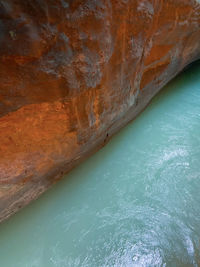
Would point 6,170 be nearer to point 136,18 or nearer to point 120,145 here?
point 120,145

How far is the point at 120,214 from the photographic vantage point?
2125 millimetres

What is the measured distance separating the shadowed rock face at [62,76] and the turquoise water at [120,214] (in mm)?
306

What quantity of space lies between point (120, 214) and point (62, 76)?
1.82 meters

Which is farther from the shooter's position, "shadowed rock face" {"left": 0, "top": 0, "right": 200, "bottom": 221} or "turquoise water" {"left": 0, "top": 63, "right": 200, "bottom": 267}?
"turquoise water" {"left": 0, "top": 63, "right": 200, "bottom": 267}

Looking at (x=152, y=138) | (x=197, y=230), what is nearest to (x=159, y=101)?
(x=152, y=138)

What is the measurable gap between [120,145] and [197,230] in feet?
5.31

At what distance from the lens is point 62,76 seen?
151cm

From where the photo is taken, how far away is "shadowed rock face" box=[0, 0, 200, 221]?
1240 millimetres

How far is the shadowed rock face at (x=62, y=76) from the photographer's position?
1.24 m

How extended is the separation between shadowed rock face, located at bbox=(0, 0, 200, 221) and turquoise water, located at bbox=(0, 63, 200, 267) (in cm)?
31

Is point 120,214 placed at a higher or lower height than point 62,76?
lower

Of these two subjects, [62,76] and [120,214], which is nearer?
[62,76]

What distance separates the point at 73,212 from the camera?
7.12 ft

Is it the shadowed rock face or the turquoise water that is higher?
the shadowed rock face
